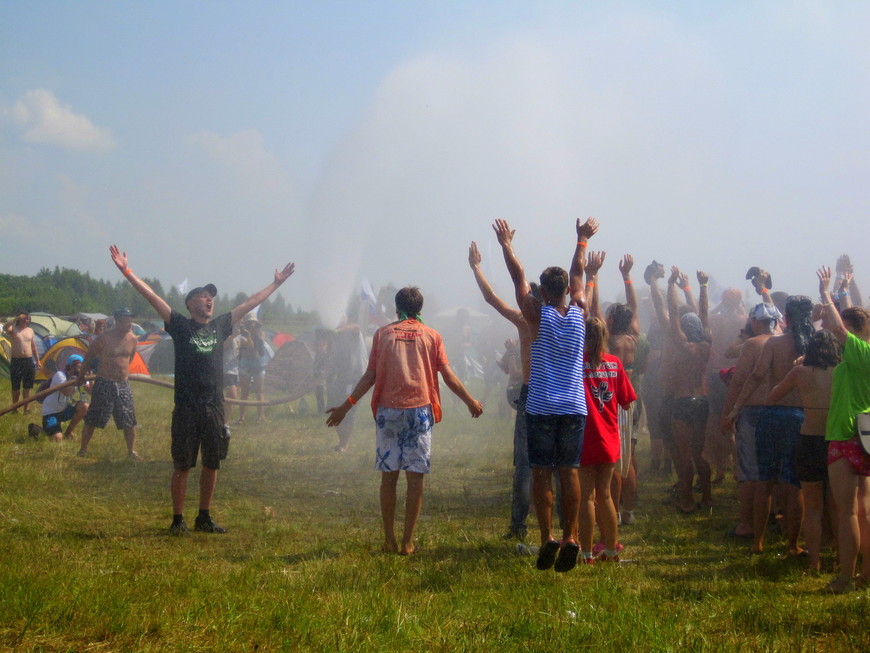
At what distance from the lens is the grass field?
379 centimetres

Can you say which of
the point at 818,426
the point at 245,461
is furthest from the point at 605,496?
the point at 245,461

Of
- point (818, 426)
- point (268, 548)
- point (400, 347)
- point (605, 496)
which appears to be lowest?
point (268, 548)

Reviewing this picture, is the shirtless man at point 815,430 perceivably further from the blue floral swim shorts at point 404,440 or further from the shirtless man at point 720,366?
the blue floral swim shorts at point 404,440

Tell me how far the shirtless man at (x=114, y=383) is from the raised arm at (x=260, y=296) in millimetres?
4437

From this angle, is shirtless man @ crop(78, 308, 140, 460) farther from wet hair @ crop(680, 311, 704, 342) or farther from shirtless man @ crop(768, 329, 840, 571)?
shirtless man @ crop(768, 329, 840, 571)

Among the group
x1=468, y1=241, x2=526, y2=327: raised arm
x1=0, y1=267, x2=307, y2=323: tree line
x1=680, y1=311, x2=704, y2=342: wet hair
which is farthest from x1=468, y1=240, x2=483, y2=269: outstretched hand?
x1=0, y1=267, x2=307, y2=323: tree line

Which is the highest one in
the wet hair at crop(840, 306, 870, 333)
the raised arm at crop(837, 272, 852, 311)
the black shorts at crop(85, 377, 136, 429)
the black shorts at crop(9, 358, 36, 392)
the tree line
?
the tree line

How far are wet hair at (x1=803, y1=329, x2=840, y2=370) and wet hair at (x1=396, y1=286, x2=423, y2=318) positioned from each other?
2.87 meters

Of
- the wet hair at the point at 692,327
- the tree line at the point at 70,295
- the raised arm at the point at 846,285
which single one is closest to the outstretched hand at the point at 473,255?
the wet hair at the point at 692,327

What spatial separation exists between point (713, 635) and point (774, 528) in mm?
3588

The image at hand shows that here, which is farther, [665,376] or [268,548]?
[665,376]

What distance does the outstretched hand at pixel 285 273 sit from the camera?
24.7ft

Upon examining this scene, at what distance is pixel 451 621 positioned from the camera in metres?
4.11

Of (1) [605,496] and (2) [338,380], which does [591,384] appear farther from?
(2) [338,380]
